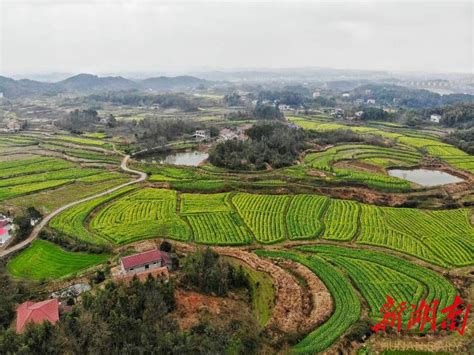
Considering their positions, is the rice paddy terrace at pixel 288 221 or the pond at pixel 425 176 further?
the pond at pixel 425 176

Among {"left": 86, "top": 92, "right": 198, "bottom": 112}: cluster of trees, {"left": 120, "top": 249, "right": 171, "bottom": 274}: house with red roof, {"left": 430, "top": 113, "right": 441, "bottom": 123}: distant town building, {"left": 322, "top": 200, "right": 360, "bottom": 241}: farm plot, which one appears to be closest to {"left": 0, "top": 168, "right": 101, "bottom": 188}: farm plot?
{"left": 120, "top": 249, "right": 171, "bottom": 274}: house with red roof

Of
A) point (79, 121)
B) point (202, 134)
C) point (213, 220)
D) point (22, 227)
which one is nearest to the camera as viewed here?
point (22, 227)

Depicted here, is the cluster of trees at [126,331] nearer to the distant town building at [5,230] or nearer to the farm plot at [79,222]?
the farm plot at [79,222]

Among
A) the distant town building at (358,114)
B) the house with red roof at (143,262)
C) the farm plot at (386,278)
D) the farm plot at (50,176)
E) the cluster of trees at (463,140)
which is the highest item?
the house with red roof at (143,262)

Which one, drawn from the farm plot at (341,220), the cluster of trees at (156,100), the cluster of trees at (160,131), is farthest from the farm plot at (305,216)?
the cluster of trees at (156,100)

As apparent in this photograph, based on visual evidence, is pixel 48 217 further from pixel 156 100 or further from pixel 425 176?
pixel 156 100

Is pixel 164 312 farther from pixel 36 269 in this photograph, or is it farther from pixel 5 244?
pixel 5 244

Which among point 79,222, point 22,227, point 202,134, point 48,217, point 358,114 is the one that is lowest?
point 202,134

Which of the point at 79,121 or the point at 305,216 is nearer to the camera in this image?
the point at 305,216

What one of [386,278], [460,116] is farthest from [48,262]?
[460,116]
